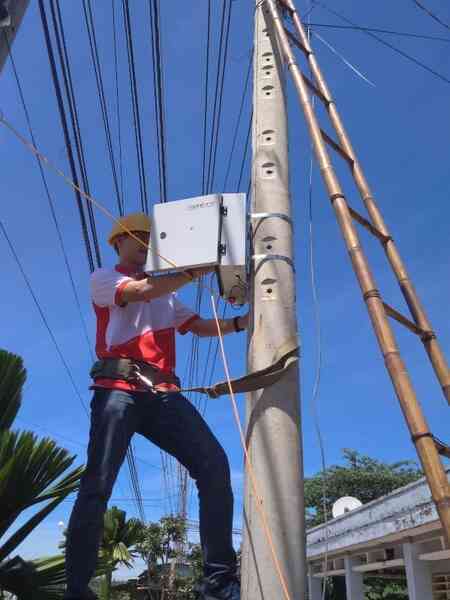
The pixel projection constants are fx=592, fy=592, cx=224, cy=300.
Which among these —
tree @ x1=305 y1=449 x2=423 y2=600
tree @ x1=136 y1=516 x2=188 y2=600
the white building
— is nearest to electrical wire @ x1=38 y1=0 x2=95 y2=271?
the white building

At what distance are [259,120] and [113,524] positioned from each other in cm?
1501

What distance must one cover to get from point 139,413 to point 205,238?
30.2 inches

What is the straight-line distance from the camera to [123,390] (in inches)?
94.3

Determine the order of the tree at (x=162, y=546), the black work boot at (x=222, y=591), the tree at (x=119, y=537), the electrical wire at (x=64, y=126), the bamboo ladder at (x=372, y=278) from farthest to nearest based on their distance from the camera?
the tree at (x=162, y=546), the tree at (x=119, y=537), the electrical wire at (x=64, y=126), the black work boot at (x=222, y=591), the bamboo ladder at (x=372, y=278)

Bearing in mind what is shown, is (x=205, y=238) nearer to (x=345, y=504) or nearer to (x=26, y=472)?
(x=26, y=472)

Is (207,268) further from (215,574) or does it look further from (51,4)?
(51,4)

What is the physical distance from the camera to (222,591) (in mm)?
2137

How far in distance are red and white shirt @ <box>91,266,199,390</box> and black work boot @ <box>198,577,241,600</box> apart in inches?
34.1

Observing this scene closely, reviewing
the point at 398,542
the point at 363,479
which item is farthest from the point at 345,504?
the point at 363,479

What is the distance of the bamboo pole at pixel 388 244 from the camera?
1.97m

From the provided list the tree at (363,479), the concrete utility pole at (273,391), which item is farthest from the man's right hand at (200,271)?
the tree at (363,479)

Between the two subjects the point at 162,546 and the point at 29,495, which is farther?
the point at 162,546

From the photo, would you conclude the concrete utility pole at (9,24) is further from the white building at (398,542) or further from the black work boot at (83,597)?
the white building at (398,542)

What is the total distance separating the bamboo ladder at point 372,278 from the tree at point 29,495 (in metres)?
3.60
